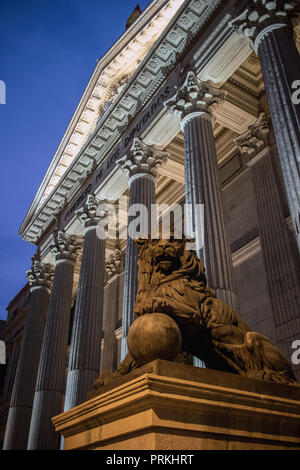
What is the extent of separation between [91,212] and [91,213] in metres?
0.04

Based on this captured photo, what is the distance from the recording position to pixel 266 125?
539 inches

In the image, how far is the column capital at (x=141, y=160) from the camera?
13531mm

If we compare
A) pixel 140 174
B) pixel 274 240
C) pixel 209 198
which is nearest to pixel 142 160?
pixel 140 174

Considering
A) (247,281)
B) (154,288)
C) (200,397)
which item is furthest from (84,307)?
(200,397)

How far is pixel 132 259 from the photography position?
11547 millimetres

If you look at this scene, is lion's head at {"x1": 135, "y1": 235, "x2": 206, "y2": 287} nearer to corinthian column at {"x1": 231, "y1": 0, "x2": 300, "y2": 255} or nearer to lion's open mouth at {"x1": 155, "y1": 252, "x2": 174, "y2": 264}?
lion's open mouth at {"x1": 155, "y1": 252, "x2": 174, "y2": 264}

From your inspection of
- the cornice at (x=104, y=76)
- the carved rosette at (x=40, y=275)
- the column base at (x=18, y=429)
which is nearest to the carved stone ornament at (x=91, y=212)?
the cornice at (x=104, y=76)

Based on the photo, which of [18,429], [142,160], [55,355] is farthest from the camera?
[18,429]

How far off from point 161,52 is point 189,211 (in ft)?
23.4

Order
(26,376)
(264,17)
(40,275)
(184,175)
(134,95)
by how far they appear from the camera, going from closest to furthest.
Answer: (264,17)
(184,175)
(134,95)
(26,376)
(40,275)

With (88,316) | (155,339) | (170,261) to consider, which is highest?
(88,316)

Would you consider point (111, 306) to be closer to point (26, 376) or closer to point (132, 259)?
point (26, 376)

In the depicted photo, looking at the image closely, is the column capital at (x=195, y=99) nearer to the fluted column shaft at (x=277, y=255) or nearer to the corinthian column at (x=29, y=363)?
the fluted column shaft at (x=277, y=255)

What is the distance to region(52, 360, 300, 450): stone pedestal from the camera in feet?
8.84
